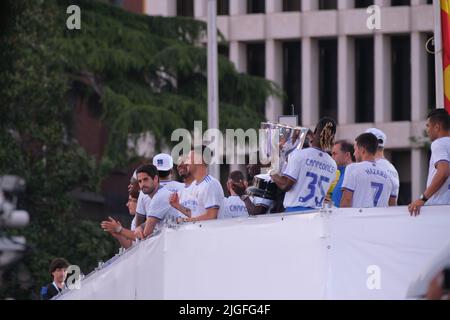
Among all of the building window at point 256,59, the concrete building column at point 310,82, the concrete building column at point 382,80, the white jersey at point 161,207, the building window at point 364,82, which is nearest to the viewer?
the white jersey at point 161,207

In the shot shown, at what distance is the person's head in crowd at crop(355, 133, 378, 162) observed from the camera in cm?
1341

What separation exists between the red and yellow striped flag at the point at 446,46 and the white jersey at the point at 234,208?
7.46 feet

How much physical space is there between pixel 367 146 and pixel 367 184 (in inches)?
12.1

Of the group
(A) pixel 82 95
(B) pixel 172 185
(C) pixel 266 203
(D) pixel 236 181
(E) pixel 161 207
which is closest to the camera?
(C) pixel 266 203

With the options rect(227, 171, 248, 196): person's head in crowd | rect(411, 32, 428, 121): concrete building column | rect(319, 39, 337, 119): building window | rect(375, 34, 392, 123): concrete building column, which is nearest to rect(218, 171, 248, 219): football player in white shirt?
rect(227, 171, 248, 196): person's head in crowd

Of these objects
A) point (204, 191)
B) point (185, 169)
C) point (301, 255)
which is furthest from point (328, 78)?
point (301, 255)

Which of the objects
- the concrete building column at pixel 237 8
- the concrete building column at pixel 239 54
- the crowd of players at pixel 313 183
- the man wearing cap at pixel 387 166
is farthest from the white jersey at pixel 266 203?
the concrete building column at pixel 237 8

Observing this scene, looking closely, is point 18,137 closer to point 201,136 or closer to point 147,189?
point 201,136

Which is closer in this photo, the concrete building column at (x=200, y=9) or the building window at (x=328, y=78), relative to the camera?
the building window at (x=328, y=78)

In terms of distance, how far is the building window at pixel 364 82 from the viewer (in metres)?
52.6

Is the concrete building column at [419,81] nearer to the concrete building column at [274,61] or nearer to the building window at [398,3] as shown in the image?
the building window at [398,3]

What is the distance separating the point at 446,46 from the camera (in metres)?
16.6

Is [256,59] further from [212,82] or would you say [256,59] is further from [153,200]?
[153,200]
